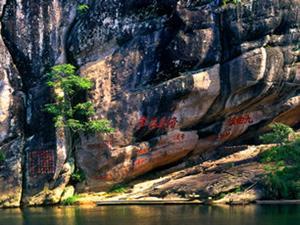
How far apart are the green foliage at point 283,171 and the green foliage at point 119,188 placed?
4.58m

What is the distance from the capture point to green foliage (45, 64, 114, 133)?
18594 millimetres

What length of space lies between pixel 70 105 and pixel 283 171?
24.4 ft

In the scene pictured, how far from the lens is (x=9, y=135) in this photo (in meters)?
19.5

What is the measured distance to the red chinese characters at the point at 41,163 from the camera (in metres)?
19.1

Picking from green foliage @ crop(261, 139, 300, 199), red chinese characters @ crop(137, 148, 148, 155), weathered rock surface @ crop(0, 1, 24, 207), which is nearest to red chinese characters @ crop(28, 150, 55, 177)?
weathered rock surface @ crop(0, 1, 24, 207)

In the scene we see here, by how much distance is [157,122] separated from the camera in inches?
746

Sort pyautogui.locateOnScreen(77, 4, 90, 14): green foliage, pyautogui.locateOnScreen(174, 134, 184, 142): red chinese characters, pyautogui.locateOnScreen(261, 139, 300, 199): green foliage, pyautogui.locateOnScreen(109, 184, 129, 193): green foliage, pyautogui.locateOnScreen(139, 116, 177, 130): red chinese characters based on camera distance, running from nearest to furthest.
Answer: pyautogui.locateOnScreen(261, 139, 300, 199): green foliage, pyautogui.locateOnScreen(109, 184, 129, 193): green foliage, pyautogui.locateOnScreen(139, 116, 177, 130): red chinese characters, pyautogui.locateOnScreen(174, 134, 184, 142): red chinese characters, pyautogui.locateOnScreen(77, 4, 90, 14): green foliage

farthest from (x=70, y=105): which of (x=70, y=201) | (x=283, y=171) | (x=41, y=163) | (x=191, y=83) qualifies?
(x=283, y=171)

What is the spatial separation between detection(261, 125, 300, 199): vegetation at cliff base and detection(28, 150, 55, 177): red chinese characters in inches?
271

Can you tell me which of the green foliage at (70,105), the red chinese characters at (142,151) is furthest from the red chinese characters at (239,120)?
the green foliage at (70,105)

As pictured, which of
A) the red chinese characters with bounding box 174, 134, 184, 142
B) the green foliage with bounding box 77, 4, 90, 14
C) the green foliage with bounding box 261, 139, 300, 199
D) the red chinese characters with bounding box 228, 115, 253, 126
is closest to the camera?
the green foliage with bounding box 261, 139, 300, 199

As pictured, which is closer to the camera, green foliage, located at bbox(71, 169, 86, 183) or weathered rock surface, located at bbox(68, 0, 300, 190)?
weathered rock surface, located at bbox(68, 0, 300, 190)

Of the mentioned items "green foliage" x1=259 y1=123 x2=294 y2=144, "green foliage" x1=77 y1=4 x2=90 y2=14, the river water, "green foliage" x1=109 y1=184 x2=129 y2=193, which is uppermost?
"green foliage" x1=77 y1=4 x2=90 y2=14

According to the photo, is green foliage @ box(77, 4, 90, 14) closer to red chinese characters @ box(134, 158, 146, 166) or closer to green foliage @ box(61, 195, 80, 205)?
red chinese characters @ box(134, 158, 146, 166)
